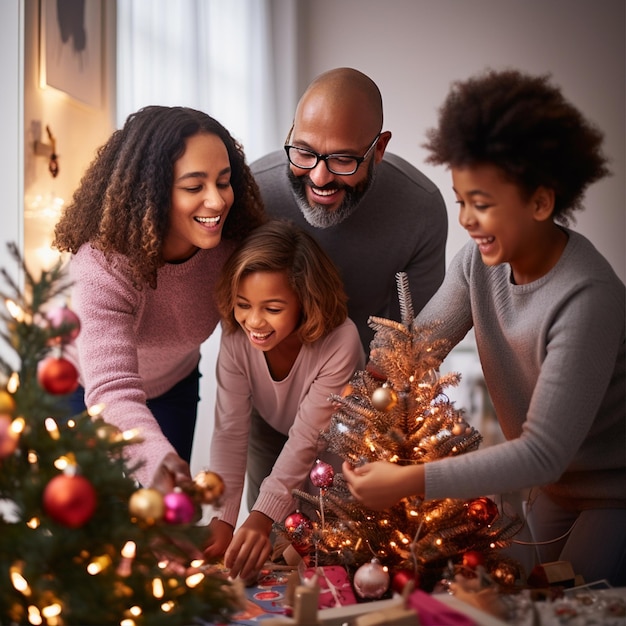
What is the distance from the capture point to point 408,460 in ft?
4.66

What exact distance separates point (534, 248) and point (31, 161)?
196 cm

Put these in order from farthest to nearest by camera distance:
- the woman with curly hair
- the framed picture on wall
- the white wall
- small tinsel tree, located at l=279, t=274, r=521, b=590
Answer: the framed picture on wall, the white wall, the woman with curly hair, small tinsel tree, located at l=279, t=274, r=521, b=590

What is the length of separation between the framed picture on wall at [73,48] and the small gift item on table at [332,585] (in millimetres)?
2099

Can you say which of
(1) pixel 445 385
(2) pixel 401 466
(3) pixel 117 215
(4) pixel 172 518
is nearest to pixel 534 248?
(1) pixel 445 385

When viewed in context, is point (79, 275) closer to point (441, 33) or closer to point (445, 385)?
point (445, 385)

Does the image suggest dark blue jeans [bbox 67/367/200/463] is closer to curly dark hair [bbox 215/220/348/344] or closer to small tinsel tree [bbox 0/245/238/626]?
curly dark hair [bbox 215/220/348/344]

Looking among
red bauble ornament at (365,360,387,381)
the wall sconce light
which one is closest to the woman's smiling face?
red bauble ornament at (365,360,387,381)

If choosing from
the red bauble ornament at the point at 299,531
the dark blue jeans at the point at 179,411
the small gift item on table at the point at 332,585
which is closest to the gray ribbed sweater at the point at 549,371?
the small gift item on table at the point at 332,585

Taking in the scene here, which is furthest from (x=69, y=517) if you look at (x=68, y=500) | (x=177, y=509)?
Result: (x=177, y=509)

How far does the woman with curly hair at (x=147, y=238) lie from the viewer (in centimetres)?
168

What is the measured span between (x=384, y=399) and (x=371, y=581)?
0.30 meters

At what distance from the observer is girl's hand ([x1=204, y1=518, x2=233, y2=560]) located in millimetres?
1647

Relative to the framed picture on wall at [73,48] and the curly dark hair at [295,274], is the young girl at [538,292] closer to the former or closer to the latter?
the curly dark hair at [295,274]

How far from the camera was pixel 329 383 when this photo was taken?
1.86m
